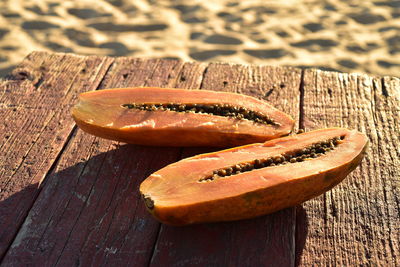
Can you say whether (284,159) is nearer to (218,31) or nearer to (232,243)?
(232,243)

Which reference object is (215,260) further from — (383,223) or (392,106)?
(392,106)

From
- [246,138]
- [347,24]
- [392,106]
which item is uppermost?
[246,138]

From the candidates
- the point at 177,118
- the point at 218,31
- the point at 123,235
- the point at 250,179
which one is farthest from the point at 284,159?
the point at 218,31

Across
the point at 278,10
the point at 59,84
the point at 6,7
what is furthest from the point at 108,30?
the point at 59,84

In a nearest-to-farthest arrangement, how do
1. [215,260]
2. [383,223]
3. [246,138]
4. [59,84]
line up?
[215,260]
[383,223]
[246,138]
[59,84]

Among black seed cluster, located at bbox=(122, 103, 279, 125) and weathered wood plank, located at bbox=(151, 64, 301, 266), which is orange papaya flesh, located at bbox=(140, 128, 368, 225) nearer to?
weathered wood plank, located at bbox=(151, 64, 301, 266)
